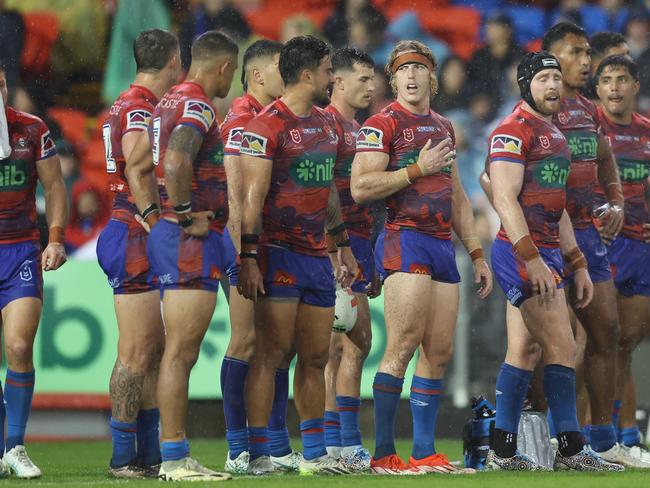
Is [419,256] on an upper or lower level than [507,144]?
lower

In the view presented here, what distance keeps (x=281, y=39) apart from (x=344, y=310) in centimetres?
646

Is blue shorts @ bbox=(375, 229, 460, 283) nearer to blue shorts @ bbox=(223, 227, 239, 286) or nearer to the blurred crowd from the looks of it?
blue shorts @ bbox=(223, 227, 239, 286)

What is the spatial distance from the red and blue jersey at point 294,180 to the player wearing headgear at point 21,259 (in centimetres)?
133

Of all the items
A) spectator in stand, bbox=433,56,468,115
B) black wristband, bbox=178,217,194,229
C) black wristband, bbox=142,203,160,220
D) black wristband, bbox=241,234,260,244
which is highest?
spectator in stand, bbox=433,56,468,115

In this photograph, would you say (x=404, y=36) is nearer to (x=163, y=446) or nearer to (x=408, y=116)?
(x=408, y=116)

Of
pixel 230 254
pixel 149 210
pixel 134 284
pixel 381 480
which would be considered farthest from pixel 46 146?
pixel 381 480

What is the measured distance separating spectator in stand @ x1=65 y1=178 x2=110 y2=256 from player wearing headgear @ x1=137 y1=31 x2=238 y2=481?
5.97 m

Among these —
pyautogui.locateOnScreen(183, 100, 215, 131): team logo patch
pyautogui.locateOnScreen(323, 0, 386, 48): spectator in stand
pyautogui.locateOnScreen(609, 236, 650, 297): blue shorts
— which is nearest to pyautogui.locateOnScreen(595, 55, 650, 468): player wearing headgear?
pyautogui.locateOnScreen(609, 236, 650, 297): blue shorts

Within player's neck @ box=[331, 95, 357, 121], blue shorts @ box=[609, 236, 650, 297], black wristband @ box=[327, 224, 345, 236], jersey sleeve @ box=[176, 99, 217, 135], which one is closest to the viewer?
jersey sleeve @ box=[176, 99, 217, 135]

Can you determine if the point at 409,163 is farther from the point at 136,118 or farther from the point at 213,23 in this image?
the point at 213,23

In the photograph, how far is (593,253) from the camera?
891 cm

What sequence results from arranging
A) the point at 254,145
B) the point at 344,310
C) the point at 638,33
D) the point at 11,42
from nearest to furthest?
the point at 254,145 → the point at 344,310 → the point at 11,42 → the point at 638,33

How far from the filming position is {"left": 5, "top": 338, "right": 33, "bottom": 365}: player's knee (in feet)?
25.9

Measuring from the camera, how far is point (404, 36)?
48.2 feet
